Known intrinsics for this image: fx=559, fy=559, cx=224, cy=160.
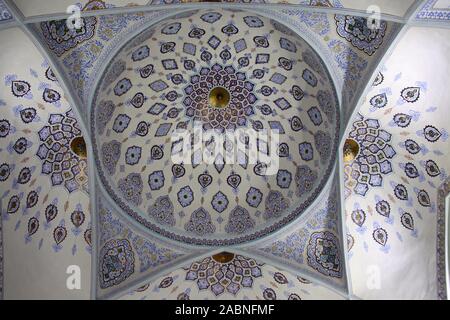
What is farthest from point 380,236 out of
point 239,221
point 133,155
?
point 133,155

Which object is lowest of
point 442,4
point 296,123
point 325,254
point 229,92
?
point 325,254

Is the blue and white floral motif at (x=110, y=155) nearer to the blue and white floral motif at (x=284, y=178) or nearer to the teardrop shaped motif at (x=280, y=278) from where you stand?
the blue and white floral motif at (x=284, y=178)

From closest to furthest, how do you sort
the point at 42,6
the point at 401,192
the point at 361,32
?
the point at 42,6, the point at 361,32, the point at 401,192

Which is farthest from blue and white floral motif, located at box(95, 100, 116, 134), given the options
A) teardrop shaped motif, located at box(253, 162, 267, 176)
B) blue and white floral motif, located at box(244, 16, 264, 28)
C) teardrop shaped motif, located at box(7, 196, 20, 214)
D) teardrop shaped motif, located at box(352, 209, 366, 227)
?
teardrop shaped motif, located at box(352, 209, 366, 227)

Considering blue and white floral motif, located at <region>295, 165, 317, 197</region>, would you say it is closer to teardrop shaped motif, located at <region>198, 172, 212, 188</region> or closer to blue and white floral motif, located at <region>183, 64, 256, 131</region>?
blue and white floral motif, located at <region>183, 64, 256, 131</region>

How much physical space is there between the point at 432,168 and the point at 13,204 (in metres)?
7.15

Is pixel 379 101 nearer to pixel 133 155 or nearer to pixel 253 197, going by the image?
pixel 253 197

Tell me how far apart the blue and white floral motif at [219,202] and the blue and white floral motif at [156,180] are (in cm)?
111

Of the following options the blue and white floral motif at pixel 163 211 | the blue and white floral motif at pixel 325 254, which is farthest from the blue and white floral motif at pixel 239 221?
the blue and white floral motif at pixel 325 254

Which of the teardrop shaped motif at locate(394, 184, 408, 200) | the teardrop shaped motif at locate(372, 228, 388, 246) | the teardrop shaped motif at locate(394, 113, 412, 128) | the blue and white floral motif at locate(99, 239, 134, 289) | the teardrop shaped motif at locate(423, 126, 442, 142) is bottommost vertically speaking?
the blue and white floral motif at locate(99, 239, 134, 289)

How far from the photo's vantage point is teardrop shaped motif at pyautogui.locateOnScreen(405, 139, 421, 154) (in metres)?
9.51

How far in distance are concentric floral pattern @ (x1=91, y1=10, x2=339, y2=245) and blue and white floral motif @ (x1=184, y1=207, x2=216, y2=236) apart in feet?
0.07

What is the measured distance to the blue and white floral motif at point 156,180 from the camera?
1112 centimetres

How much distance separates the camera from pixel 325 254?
34.6ft
